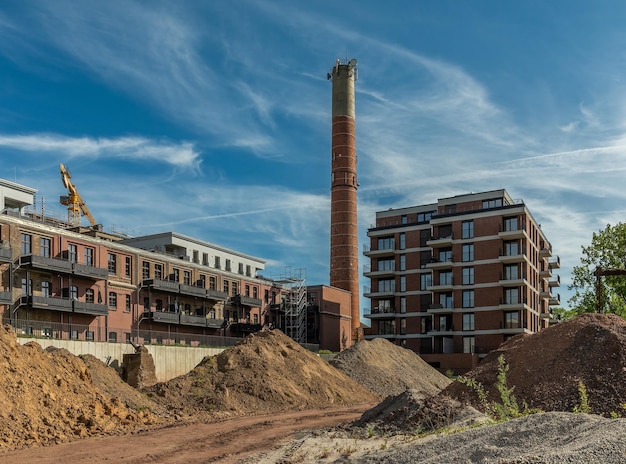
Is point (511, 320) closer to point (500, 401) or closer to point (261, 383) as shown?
point (261, 383)

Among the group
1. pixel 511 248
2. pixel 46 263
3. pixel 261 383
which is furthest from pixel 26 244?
pixel 511 248

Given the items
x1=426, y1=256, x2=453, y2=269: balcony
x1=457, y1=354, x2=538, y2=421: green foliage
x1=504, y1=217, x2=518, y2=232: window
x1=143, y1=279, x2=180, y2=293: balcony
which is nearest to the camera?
x1=457, y1=354, x2=538, y2=421: green foliage

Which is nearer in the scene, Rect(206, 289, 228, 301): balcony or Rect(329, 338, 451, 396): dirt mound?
Rect(329, 338, 451, 396): dirt mound

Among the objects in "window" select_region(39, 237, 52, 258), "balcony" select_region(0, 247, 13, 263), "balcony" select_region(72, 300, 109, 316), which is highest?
"window" select_region(39, 237, 52, 258)

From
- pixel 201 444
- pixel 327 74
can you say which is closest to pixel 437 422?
pixel 201 444

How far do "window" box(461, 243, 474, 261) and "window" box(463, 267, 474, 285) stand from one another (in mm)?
1128

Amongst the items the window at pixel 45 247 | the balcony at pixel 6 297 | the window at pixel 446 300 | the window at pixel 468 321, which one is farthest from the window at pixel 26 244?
the window at pixel 468 321

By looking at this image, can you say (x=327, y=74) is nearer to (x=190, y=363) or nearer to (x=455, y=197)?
(x=455, y=197)

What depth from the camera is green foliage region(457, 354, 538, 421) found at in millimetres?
19094

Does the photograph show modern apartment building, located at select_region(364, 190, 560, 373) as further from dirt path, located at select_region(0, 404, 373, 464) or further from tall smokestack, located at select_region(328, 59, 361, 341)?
dirt path, located at select_region(0, 404, 373, 464)

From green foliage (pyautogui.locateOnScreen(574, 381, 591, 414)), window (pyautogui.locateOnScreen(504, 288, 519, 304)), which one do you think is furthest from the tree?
green foliage (pyautogui.locateOnScreen(574, 381, 591, 414))

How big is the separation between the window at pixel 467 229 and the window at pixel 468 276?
3727 mm

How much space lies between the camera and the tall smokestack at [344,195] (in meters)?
80.5

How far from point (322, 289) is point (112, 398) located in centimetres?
5313
